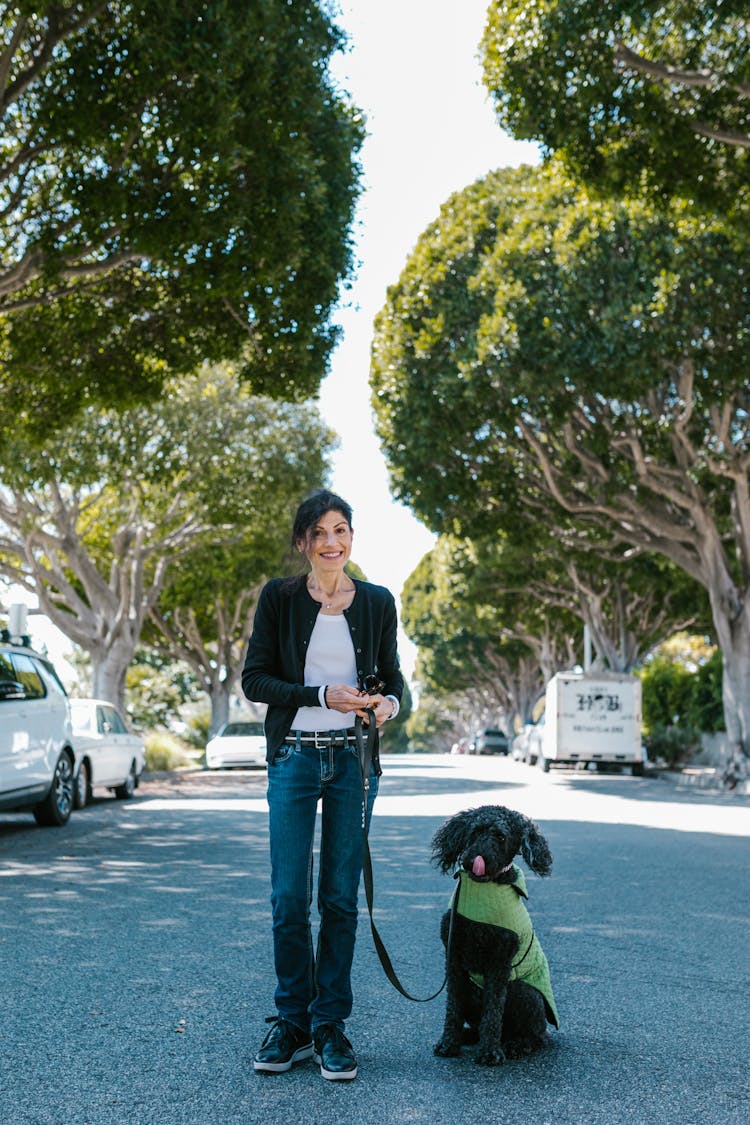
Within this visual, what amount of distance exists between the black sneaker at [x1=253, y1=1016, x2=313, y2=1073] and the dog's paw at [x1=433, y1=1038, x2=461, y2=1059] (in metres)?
0.47

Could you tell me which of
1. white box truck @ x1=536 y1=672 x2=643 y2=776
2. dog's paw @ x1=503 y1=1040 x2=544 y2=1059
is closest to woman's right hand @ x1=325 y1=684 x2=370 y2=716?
dog's paw @ x1=503 y1=1040 x2=544 y2=1059

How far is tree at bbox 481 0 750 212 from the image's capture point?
1301cm

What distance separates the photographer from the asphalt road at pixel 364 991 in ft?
13.0

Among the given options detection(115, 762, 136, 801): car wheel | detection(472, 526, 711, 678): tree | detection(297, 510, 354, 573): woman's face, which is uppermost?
detection(472, 526, 711, 678): tree

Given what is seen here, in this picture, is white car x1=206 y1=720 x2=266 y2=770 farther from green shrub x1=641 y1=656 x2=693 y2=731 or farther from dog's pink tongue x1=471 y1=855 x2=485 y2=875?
dog's pink tongue x1=471 y1=855 x2=485 y2=875

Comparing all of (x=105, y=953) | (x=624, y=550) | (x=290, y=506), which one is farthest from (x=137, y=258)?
(x=624, y=550)

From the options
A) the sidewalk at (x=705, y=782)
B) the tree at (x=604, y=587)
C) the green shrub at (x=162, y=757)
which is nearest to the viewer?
the sidewalk at (x=705, y=782)

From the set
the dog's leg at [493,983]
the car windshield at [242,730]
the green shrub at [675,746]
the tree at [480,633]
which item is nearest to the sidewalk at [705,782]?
the green shrub at [675,746]

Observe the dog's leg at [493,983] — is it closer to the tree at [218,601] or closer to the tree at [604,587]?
the tree at [218,601]

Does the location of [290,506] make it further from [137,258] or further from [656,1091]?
[656,1091]

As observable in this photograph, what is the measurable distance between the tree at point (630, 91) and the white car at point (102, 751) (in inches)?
362

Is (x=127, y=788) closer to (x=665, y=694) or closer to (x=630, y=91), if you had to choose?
(x=630, y=91)

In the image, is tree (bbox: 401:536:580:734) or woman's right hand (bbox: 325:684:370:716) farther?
tree (bbox: 401:536:580:734)

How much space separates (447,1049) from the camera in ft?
14.5
